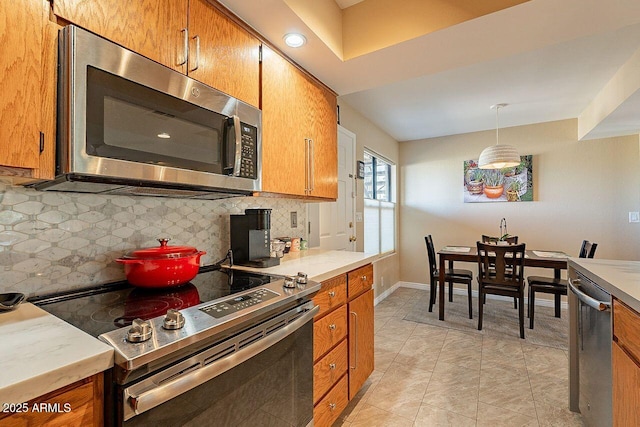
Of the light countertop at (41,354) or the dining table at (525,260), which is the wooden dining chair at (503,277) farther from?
the light countertop at (41,354)

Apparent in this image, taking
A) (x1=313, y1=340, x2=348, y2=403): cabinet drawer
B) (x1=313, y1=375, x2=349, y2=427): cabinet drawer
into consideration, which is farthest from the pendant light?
(x1=313, y1=375, x2=349, y2=427): cabinet drawer

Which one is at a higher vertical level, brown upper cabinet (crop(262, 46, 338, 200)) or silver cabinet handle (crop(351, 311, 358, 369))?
brown upper cabinet (crop(262, 46, 338, 200))

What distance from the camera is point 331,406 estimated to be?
1.55m

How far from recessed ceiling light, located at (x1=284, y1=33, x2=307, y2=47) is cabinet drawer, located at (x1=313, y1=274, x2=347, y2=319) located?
4.21 feet

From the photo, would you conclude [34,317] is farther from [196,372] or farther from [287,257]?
[287,257]

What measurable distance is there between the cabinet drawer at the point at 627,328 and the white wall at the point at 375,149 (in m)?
2.36

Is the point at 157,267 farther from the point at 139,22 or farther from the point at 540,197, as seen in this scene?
the point at 540,197

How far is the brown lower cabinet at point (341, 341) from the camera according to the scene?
4.74ft

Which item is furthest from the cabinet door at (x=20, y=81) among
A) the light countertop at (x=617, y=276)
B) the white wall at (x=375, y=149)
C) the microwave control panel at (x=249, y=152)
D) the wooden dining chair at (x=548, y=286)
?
the wooden dining chair at (x=548, y=286)

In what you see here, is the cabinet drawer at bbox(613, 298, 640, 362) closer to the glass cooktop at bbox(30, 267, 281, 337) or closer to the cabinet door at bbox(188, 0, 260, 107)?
the glass cooktop at bbox(30, 267, 281, 337)

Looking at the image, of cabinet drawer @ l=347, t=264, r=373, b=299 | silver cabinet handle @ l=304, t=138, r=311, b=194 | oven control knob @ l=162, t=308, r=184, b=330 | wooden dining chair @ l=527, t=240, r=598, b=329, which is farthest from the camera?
wooden dining chair @ l=527, t=240, r=598, b=329

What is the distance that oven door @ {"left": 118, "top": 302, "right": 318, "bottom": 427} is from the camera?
2.33 ft

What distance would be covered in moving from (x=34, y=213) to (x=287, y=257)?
1.27 metres

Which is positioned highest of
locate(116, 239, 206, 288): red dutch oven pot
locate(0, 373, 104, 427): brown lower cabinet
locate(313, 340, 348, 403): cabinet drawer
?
locate(116, 239, 206, 288): red dutch oven pot
